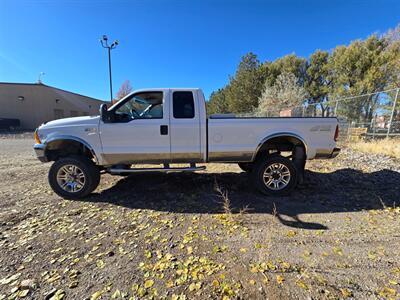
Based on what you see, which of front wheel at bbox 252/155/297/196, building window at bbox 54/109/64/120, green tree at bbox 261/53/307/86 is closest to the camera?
front wheel at bbox 252/155/297/196

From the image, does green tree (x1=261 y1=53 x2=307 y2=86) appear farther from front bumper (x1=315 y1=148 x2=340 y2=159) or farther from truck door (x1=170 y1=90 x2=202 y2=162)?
truck door (x1=170 y1=90 x2=202 y2=162)

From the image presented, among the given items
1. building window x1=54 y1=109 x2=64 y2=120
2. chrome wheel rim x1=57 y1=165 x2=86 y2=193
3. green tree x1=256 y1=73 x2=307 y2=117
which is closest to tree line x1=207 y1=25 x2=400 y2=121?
green tree x1=256 y1=73 x2=307 y2=117

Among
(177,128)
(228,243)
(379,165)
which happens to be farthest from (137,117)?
(379,165)

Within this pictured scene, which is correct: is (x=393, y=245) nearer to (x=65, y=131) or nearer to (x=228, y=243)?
(x=228, y=243)

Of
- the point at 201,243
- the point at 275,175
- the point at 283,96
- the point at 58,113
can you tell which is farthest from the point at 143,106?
the point at 58,113

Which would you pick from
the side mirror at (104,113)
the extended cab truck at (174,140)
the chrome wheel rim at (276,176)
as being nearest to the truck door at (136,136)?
the extended cab truck at (174,140)

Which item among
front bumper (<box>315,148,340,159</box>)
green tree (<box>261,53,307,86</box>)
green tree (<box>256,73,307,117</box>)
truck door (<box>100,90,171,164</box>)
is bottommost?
front bumper (<box>315,148,340,159</box>)

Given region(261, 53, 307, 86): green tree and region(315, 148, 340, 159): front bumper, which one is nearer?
region(315, 148, 340, 159): front bumper

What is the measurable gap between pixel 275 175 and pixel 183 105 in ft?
7.74

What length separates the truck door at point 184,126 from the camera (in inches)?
154

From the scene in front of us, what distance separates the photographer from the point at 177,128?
3918mm

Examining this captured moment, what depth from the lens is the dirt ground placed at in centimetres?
190

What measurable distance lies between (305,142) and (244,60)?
29510 millimetres

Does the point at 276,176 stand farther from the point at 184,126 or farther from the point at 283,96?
the point at 283,96
